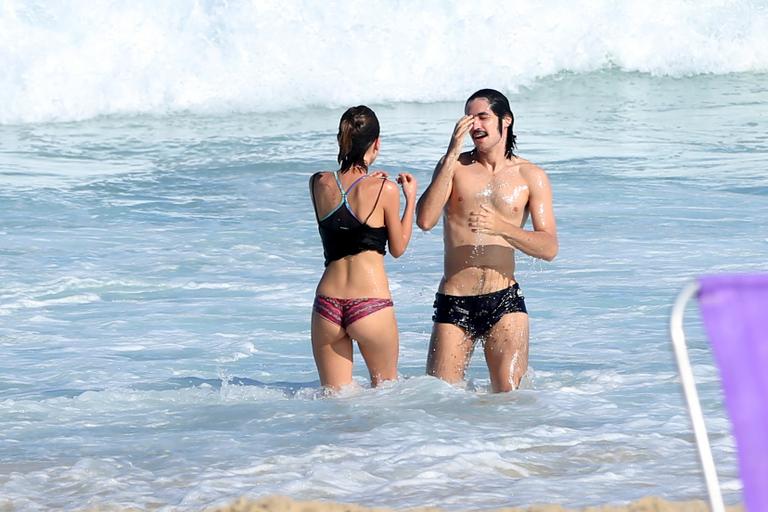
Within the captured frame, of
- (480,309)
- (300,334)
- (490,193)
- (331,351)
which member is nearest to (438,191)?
(490,193)

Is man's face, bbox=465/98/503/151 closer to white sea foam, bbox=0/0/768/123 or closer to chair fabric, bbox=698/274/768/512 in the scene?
chair fabric, bbox=698/274/768/512

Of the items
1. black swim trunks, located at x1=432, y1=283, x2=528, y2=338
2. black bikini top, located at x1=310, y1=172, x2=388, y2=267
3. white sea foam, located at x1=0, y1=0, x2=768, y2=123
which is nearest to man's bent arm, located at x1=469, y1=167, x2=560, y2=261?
black swim trunks, located at x1=432, y1=283, x2=528, y2=338

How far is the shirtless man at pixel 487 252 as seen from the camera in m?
5.86

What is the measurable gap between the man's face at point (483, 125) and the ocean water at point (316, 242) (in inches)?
46.1

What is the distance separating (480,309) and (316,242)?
5.17 meters

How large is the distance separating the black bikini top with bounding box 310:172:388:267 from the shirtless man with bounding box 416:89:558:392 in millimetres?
242

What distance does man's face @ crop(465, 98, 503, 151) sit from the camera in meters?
5.79

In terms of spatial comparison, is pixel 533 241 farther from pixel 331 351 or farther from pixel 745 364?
pixel 745 364

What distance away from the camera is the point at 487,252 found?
19.4 ft

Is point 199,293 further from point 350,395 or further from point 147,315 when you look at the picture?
point 350,395

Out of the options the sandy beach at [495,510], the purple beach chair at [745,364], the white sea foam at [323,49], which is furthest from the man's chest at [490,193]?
the white sea foam at [323,49]

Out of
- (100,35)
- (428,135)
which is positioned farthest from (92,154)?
(100,35)

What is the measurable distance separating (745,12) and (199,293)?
18.1 meters

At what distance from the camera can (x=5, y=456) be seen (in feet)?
18.1
